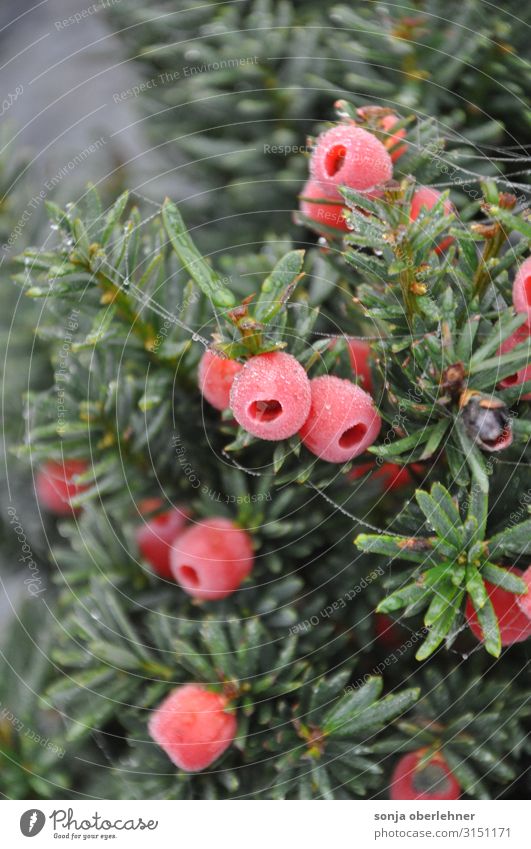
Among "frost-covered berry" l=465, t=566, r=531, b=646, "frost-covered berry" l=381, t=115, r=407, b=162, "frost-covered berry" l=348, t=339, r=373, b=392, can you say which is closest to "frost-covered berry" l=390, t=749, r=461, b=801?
"frost-covered berry" l=465, t=566, r=531, b=646

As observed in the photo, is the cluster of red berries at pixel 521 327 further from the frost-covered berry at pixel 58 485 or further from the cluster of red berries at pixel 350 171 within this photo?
the frost-covered berry at pixel 58 485

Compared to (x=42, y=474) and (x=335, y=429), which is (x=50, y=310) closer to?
(x=42, y=474)

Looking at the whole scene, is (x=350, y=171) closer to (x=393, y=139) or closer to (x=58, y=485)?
(x=393, y=139)

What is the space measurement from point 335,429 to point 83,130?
0.36 meters

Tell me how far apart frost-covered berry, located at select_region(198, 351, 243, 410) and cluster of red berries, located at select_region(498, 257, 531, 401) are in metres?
0.12

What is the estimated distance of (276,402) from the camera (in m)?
→ 0.35

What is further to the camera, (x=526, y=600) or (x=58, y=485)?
(x=58, y=485)

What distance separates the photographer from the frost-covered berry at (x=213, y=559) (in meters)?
0.41

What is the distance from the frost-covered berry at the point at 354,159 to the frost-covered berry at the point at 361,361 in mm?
79

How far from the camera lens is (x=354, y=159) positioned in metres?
0.37

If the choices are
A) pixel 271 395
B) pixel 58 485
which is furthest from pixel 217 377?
pixel 58 485

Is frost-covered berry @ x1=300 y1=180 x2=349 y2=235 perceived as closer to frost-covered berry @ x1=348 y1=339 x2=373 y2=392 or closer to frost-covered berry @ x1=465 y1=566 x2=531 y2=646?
frost-covered berry @ x1=348 y1=339 x2=373 y2=392

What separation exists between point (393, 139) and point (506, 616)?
0.79 feet

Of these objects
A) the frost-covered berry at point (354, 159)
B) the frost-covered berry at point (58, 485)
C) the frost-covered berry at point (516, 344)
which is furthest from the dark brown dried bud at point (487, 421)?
the frost-covered berry at point (58, 485)
